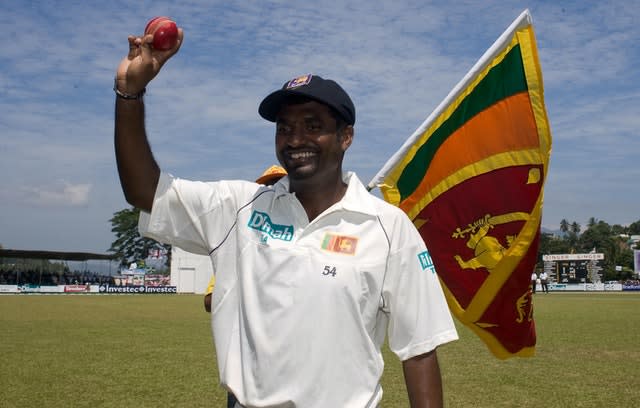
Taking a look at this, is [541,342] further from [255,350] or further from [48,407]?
[255,350]

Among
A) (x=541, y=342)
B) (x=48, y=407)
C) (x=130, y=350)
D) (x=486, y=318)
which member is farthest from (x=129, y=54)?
(x=541, y=342)

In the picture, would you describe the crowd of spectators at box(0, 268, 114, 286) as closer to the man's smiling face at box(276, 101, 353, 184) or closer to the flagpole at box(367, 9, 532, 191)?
the flagpole at box(367, 9, 532, 191)

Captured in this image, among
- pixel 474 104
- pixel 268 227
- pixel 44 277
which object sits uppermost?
pixel 474 104

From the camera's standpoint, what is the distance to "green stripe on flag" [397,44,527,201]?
4527 millimetres

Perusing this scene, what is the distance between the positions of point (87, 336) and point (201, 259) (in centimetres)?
4068

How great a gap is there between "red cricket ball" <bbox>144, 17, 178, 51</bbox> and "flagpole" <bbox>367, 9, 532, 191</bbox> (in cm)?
257

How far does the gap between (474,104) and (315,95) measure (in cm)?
239

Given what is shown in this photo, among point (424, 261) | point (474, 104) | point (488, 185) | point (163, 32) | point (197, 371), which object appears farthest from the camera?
point (197, 371)

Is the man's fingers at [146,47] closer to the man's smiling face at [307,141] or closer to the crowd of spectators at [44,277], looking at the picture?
the man's smiling face at [307,141]

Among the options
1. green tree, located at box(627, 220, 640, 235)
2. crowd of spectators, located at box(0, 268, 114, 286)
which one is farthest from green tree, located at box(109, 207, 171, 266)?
green tree, located at box(627, 220, 640, 235)

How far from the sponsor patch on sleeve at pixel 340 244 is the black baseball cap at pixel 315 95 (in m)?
0.52

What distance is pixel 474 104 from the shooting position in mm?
4668

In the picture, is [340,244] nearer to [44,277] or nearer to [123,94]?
[123,94]

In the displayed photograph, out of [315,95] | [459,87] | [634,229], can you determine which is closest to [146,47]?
[315,95]
